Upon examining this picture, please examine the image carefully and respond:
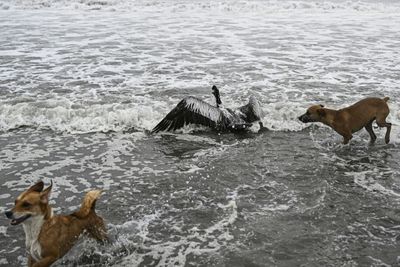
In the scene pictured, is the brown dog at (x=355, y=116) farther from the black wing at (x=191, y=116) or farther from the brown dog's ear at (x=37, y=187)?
the brown dog's ear at (x=37, y=187)

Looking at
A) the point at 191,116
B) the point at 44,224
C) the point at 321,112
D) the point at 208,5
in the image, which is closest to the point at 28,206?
the point at 44,224

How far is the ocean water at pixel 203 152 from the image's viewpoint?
16.2 feet

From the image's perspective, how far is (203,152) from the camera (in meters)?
7.88

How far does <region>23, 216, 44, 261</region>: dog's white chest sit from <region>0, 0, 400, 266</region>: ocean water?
1.92 ft

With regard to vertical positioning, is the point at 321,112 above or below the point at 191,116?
above

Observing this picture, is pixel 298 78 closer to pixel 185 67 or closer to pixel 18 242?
pixel 185 67

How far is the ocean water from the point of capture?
16.2ft

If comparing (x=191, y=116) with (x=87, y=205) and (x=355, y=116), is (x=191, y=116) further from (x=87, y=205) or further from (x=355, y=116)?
(x=87, y=205)

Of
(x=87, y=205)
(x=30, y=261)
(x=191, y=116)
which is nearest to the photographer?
(x=30, y=261)

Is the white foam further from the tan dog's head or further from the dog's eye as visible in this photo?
the dog's eye

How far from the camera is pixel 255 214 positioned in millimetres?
5559

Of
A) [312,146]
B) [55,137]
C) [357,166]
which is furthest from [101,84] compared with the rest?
[357,166]

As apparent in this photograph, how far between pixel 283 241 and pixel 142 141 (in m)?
4.15

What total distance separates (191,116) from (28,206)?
5.29 m
